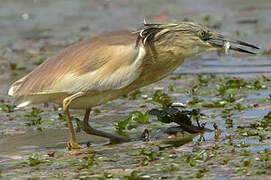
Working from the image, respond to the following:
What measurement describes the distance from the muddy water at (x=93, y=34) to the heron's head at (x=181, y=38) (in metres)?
0.77

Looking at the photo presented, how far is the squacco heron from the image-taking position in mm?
5492

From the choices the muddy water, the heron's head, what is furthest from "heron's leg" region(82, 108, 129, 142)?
the heron's head

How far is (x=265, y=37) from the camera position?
1117 cm

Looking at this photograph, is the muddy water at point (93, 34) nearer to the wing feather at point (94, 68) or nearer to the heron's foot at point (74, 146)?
the heron's foot at point (74, 146)

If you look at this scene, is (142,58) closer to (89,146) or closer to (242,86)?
(89,146)

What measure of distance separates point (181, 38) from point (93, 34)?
7.07 m

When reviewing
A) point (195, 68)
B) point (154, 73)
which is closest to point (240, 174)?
point (154, 73)

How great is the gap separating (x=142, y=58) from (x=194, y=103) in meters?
1.75

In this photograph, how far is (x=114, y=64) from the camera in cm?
549

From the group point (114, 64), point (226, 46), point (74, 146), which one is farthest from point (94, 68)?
point (226, 46)

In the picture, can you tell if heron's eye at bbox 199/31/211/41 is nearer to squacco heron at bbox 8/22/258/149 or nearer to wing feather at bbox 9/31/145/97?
squacco heron at bbox 8/22/258/149

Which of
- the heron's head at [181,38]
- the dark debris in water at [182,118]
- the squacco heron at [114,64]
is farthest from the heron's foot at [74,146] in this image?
the heron's head at [181,38]

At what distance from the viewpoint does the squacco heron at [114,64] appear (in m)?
5.49

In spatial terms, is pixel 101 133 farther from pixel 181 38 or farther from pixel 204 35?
pixel 204 35
